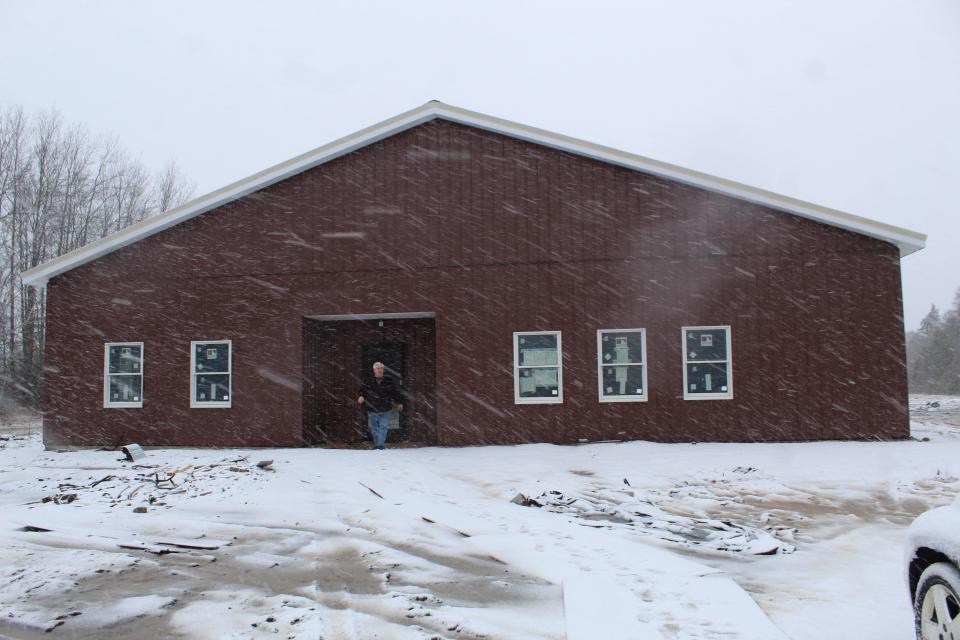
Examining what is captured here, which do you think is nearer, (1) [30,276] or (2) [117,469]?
(2) [117,469]

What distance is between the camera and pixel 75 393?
1585 centimetres

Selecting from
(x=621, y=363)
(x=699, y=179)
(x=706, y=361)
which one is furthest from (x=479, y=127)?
(x=706, y=361)

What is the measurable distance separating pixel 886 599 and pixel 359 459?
29.7 ft

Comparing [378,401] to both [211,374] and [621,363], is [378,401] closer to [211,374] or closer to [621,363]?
[211,374]

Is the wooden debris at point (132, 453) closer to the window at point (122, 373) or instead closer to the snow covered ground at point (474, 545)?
the snow covered ground at point (474, 545)

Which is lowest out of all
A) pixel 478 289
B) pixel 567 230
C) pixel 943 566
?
pixel 943 566

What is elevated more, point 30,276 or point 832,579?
point 30,276

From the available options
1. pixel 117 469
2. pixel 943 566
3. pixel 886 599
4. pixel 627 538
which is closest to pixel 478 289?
pixel 117 469

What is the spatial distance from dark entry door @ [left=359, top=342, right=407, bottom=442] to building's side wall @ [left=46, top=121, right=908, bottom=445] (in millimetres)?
1892

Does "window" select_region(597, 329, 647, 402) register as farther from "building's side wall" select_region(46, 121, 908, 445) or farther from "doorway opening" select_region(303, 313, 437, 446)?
"doorway opening" select_region(303, 313, 437, 446)

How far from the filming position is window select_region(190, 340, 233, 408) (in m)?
15.4

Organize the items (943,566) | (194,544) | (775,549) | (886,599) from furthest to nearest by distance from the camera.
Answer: (194,544) < (775,549) < (886,599) < (943,566)

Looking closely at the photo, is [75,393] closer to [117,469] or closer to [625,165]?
[117,469]

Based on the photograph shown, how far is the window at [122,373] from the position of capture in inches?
620
